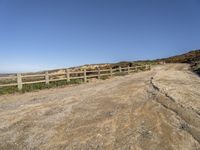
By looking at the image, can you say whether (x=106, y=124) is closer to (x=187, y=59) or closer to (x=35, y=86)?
(x=35, y=86)

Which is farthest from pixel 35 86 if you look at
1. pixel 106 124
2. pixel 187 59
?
pixel 187 59

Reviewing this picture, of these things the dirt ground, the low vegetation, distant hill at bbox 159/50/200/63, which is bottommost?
the dirt ground

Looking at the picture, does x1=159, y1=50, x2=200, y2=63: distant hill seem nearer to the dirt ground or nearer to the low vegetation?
the low vegetation

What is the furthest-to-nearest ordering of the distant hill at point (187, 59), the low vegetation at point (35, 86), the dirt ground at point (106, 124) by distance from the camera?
Result: the distant hill at point (187, 59) < the low vegetation at point (35, 86) < the dirt ground at point (106, 124)

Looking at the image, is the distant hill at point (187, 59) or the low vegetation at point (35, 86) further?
the distant hill at point (187, 59)

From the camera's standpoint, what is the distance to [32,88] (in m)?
18.8

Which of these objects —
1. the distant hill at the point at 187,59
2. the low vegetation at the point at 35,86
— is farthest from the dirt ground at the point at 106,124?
the distant hill at the point at 187,59

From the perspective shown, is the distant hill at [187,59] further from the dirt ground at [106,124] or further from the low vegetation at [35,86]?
the dirt ground at [106,124]

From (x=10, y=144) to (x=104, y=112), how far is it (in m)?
3.67

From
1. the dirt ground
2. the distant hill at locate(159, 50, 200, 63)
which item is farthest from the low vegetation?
the distant hill at locate(159, 50, 200, 63)

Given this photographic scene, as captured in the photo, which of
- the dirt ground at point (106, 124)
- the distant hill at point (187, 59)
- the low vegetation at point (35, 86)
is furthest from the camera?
the distant hill at point (187, 59)

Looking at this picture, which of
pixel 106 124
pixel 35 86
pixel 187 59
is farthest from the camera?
pixel 187 59

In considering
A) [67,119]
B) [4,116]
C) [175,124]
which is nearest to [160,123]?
[175,124]

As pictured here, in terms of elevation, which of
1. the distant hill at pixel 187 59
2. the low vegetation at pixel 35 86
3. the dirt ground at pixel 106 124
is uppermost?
the distant hill at pixel 187 59
